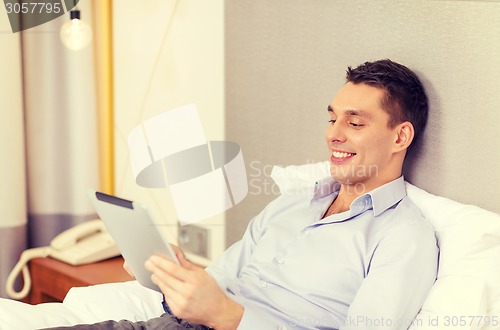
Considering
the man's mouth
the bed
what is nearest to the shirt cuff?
the bed

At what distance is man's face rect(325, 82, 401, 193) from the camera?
1433 millimetres

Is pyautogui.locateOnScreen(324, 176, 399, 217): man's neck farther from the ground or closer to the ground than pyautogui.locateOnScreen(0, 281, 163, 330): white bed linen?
farther from the ground

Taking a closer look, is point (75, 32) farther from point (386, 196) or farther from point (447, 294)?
point (447, 294)

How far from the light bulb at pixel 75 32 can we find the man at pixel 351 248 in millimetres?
1027

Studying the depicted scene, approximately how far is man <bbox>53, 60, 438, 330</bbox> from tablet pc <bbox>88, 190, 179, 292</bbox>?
0.04 meters

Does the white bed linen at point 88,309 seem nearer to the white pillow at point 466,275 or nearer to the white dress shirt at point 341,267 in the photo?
the white dress shirt at point 341,267

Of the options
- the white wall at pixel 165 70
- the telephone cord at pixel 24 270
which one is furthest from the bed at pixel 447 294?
the telephone cord at pixel 24 270

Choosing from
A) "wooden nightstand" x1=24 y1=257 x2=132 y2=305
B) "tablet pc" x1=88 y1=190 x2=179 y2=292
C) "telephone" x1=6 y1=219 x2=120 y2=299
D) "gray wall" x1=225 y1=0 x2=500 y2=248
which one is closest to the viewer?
"tablet pc" x1=88 y1=190 x2=179 y2=292

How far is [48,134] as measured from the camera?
238 centimetres

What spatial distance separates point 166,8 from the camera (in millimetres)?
2209

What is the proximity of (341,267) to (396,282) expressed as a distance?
154mm

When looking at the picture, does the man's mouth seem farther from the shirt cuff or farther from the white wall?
the white wall

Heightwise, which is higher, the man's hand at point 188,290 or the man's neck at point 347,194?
the man's neck at point 347,194

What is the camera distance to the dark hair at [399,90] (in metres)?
1.43
